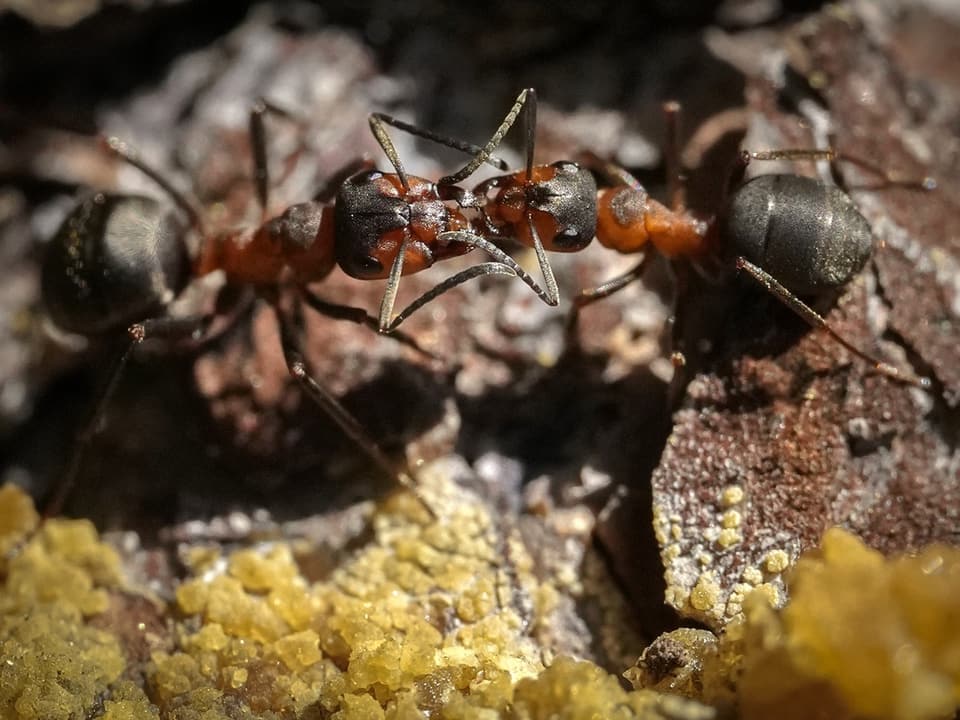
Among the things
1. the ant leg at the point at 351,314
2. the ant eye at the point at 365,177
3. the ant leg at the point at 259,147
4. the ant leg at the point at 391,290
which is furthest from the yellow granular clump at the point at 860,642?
the ant leg at the point at 259,147

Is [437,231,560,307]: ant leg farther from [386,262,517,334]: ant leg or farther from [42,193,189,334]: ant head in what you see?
[42,193,189,334]: ant head

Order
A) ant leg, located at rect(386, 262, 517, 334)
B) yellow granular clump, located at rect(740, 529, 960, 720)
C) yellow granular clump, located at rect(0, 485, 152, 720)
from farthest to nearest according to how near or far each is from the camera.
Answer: ant leg, located at rect(386, 262, 517, 334) < yellow granular clump, located at rect(0, 485, 152, 720) < yellow granular clump, located at rect(740, 529, 960, 720)

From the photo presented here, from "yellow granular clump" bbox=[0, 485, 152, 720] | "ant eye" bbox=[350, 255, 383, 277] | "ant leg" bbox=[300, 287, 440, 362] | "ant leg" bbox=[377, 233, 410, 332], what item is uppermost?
"ant leg" bbox=[377, 233, 410, 332]

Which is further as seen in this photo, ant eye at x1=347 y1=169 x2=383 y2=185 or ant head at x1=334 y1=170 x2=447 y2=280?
ant eye at x1=347 y1=169 x2=383 y2=185

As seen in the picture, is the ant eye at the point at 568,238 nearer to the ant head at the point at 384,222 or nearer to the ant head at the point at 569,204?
the ant head at the point at 569,204

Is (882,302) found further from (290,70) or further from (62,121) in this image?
(62,121)

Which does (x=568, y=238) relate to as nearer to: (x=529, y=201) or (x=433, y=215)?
(x=529, y=201)

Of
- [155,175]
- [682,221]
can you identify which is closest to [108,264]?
[155,175]

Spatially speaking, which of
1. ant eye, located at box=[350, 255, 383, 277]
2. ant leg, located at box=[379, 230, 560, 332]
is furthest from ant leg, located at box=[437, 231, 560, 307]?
ant eye, located at box=[350, 255, 383, 277]
